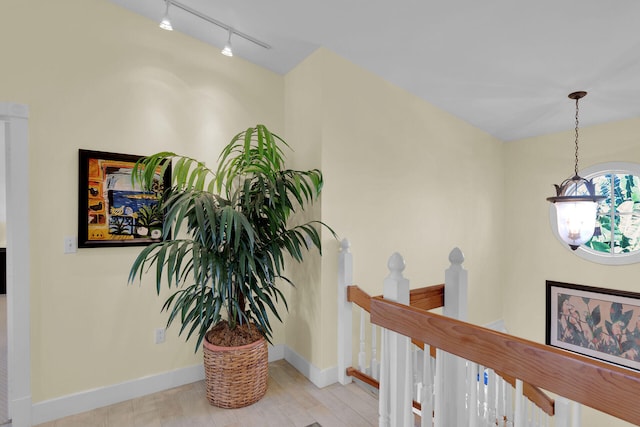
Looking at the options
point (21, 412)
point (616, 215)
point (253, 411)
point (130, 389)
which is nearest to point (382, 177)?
point (253, 411)

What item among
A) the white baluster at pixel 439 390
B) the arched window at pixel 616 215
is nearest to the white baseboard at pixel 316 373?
the white baluster at pixel 439 390

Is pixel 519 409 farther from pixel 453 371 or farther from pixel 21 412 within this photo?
pixel 21 412

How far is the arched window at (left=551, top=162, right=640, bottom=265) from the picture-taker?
3295mm

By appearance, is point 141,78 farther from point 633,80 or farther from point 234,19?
point 633,80

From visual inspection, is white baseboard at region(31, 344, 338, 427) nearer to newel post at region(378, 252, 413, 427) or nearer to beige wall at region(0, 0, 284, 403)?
beige wall at region(0, 0, 284, 403)

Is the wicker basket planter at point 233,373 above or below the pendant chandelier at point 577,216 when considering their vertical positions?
below

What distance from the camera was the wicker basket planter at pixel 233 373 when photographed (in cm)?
210

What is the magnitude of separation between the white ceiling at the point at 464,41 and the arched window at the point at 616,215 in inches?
24.1

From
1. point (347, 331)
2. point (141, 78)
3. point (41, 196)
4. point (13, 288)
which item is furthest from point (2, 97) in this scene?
point (347, 331)

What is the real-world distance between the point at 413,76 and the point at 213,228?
7.01ft

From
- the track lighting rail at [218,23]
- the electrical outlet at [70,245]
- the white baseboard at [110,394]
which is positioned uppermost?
the track lighting rail at [218,23]

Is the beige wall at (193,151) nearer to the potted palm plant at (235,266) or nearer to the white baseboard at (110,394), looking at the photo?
the white baseboard at (110,394)

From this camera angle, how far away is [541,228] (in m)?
3.88

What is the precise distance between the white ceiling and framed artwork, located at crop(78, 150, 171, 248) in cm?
116
